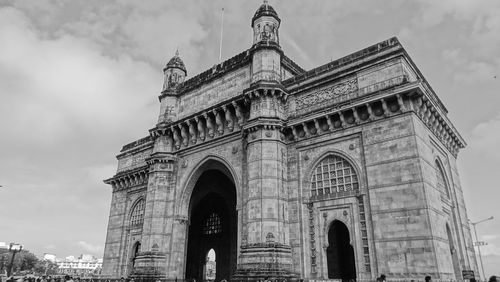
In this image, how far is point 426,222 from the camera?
50.7ft

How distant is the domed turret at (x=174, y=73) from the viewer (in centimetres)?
3015

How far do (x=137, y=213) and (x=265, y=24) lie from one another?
20206 mm

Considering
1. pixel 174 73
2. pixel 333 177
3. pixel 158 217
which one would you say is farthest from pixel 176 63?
pixel 333 177

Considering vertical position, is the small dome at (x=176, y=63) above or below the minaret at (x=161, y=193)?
above

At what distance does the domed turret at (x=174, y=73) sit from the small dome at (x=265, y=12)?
9166 mm

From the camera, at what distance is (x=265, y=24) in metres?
23.9

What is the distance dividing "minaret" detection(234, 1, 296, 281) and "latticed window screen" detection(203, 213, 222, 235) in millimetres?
13085

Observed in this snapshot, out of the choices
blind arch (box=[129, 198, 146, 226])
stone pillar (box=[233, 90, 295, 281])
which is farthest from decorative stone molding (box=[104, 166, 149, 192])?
stone pillar (box=[233, 90, 295, 281])

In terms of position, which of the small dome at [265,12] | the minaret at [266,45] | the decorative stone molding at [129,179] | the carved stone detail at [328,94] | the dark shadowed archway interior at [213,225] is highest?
the small dome at [265,12]

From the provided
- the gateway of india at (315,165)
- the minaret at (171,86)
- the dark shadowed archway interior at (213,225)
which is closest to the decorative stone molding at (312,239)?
the gateway of india at (315,165)

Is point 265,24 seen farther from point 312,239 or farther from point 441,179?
point 441,179

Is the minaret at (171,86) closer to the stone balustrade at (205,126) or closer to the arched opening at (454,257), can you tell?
the stone balustrade at (205,126)

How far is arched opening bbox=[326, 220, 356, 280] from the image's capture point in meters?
21.7

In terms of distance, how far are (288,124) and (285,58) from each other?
5505mm
